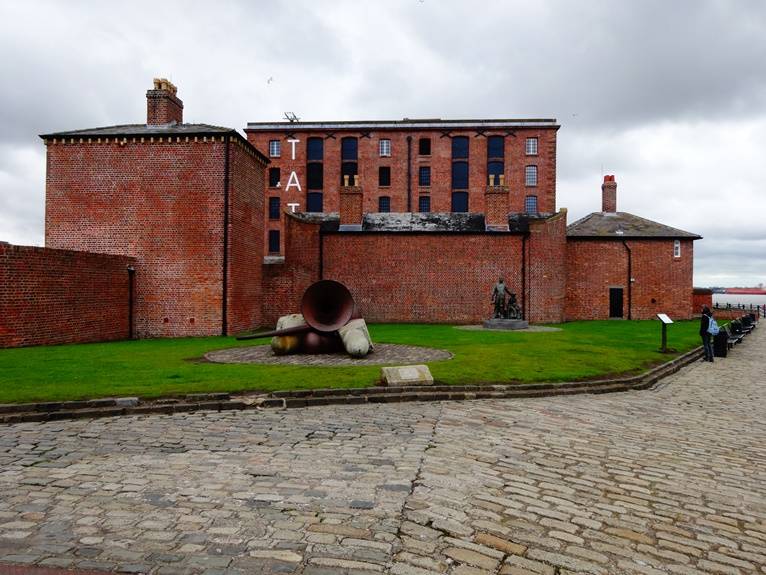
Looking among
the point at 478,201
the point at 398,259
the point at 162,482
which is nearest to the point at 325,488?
the point at 162,482

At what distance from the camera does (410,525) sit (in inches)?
160

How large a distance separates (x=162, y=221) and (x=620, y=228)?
25.8 metres

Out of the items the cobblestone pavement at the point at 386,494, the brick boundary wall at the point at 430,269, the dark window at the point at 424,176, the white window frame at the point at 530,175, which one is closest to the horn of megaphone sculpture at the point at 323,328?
the cobblestone pavement at the point at 386,494

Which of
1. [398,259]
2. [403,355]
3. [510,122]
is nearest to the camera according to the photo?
[403,355]

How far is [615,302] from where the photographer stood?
30328 millimetres

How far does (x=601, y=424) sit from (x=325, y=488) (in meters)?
4.76

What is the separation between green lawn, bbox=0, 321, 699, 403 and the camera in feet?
29.3

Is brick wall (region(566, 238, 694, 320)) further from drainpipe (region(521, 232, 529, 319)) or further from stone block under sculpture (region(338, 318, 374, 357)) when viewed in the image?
stone block under sculpture (region(338, 318, 374, 357))

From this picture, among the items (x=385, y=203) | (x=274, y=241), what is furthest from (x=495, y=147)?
(x=274, y=241)

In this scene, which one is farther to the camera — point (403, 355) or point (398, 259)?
point (398, 259)

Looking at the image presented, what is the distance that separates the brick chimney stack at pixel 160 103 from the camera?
21923mm

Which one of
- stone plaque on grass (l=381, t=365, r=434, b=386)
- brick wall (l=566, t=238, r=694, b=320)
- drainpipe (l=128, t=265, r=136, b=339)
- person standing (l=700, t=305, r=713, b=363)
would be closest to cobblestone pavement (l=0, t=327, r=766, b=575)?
stone plaque on grass (l=381, t=365, r=434, b=386)

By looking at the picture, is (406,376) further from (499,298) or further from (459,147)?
(459,147)

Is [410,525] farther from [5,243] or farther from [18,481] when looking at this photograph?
[5,243]
